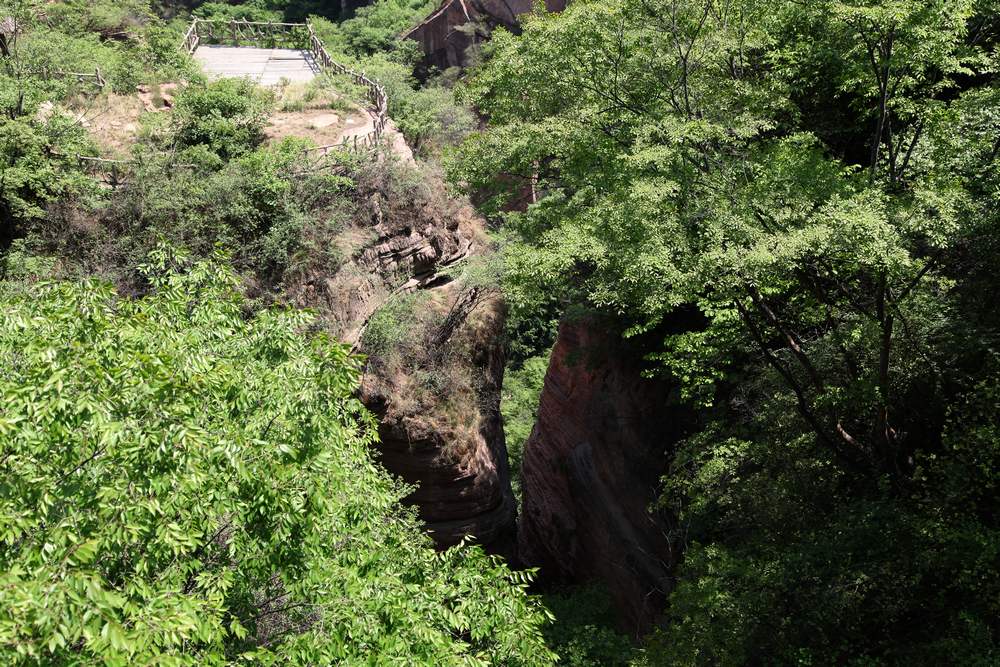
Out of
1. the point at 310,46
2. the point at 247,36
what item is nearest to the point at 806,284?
the point at 310,46

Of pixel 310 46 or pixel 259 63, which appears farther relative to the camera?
pixel 310 46

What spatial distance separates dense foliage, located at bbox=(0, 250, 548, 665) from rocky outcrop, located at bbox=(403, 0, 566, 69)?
3811cm

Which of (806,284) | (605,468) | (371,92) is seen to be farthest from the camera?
(371,92)

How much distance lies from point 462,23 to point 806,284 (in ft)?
120

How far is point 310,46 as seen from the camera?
34688 millimetres

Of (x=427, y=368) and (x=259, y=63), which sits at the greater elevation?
(x=259, y=63)

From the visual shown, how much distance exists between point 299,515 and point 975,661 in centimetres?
616

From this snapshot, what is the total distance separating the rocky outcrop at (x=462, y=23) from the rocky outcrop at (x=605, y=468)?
28292 mm

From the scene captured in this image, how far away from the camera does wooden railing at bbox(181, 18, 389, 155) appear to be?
2277 centimetres

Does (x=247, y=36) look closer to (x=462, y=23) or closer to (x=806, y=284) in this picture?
(x=462, y=23)

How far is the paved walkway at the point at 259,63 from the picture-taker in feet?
93.5

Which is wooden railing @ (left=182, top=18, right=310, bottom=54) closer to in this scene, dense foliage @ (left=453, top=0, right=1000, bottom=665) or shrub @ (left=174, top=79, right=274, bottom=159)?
shrub @ (left=174, top=79, right=274, bottom=159)

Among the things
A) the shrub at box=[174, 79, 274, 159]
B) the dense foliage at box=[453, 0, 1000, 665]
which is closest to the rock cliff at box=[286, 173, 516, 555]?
the shrub at box=[174, 79, 274, 159]

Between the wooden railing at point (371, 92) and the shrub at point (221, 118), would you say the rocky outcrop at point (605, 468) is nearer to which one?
the wooden railing at point (371, 92)
